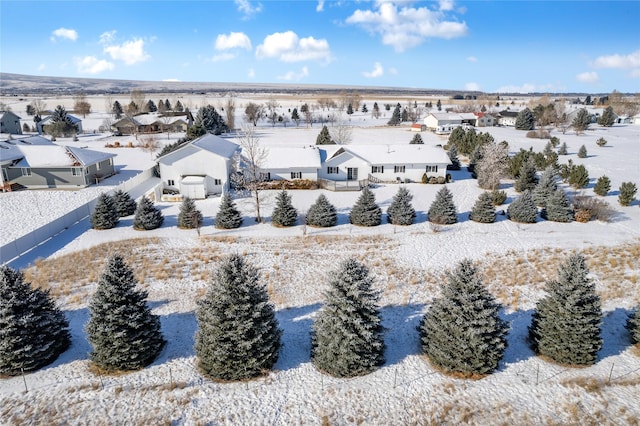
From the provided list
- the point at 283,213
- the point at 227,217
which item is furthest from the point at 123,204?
the point at 283,213

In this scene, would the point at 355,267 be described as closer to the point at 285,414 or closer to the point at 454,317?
the point at 454,317

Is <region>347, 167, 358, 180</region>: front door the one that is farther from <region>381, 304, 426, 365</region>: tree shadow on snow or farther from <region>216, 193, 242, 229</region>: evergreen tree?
<region>381, 304, 426, 365</region>: tree shadow on snow

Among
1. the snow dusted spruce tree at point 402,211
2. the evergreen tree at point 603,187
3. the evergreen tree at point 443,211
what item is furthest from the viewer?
the evergreen tree at point 603,187

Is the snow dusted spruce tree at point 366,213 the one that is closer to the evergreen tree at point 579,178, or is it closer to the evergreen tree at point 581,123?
the evergreen tree at point 579,178

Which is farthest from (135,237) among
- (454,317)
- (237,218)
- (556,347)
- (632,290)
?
(632,290)

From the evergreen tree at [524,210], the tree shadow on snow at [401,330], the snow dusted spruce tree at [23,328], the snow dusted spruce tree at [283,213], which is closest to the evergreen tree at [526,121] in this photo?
the evergreen tree at [524,210]

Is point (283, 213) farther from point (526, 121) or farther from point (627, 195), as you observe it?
point (526, 121)
